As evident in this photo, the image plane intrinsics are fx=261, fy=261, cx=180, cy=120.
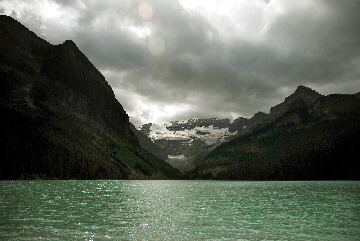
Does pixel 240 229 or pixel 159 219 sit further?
pixel 159 219

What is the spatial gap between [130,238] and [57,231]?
26.5ft

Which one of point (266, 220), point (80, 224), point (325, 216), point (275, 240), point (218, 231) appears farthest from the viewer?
point (325, 216)

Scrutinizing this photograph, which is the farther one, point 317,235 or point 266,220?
point 266,220

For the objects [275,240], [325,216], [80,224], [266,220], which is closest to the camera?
[275,240]

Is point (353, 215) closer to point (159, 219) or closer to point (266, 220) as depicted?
point (266, 220)

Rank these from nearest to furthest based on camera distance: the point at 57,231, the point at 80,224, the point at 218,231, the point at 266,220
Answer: the point at 57,231 < the point at 218,231 < the point at 80,224 < the point at 266,220

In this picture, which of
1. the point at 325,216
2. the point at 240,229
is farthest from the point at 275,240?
the point at 325,216

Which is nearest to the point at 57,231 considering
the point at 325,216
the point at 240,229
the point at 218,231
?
the point at 218,231

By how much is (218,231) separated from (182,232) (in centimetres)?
396

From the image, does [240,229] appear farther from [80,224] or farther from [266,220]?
[80,224]

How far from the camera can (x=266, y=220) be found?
36000 mm

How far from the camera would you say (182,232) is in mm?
28000

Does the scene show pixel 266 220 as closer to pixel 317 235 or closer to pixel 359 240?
pixel 317 235

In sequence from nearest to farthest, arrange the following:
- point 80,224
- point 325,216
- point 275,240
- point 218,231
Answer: point 275,240
point 218,231
point 80,224
point 325,216
